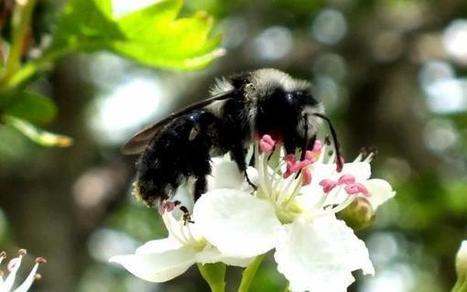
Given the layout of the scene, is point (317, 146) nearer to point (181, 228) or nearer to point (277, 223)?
point (277, 223)

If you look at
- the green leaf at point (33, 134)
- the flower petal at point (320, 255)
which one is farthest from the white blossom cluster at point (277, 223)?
the green leaf at point (33, 134)

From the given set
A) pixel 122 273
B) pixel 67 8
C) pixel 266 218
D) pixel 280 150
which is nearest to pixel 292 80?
pixel 280 150

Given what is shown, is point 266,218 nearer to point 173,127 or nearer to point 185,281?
point 173,127

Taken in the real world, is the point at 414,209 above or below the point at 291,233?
below

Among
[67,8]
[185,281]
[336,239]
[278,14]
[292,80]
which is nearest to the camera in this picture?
[336,239]

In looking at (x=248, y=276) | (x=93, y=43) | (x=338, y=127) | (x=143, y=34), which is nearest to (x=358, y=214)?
(x=248, y=276)

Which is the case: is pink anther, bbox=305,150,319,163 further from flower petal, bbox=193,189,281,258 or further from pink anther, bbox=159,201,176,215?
pink anther, bbox=159,201,176,215
